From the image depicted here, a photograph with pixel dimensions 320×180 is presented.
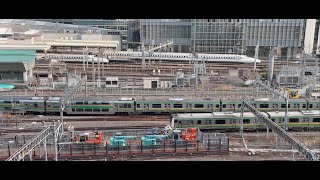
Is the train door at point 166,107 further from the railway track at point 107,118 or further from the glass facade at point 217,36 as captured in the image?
the glass facade at point 217,36

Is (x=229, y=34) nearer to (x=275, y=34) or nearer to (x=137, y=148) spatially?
(x=275, y=34)

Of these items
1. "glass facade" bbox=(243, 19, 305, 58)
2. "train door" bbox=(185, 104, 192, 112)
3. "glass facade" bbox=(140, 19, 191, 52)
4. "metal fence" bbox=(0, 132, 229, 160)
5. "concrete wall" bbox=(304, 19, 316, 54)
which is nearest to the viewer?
"metal fence" bbox=(0, 132, 229, 160)

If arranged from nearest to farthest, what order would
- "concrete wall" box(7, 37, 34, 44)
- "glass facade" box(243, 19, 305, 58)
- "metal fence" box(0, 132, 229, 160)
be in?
"metal fence" box(0, 132, 229, 160)
"concrete wall" box(7, 37, 34, 44)
"glass facade" box(243, 19, 305, 58)

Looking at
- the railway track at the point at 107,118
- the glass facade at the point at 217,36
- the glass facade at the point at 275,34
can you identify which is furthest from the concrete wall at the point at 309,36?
the railway track at the point at 107,118

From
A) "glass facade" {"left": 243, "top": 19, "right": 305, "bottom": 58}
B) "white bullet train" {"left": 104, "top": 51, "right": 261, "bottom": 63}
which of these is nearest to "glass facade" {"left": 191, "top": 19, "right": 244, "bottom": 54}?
"glass facade" {"left": 243, "top": 19, "right": 305, "bottom": 58}

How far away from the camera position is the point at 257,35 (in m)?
18.3

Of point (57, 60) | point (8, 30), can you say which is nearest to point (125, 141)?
point (57, 60)

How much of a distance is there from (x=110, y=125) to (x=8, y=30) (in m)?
13.5

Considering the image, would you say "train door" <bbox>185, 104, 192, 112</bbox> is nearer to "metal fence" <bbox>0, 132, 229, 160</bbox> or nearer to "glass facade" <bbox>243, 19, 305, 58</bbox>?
"metal fence" <bbox>0, 132, 229, 160</bbox>

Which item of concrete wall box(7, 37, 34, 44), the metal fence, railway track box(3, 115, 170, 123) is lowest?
the metal fence

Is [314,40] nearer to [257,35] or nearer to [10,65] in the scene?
[257,35]

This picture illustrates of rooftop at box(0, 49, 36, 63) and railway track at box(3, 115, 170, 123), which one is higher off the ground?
rooftop at box(0, 49, 36, 63)

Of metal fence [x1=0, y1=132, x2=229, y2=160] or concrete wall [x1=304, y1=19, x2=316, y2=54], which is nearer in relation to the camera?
metal fence [x1=0, y1=132, x2=229, y2=160]
